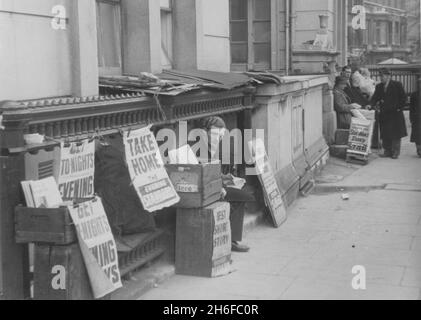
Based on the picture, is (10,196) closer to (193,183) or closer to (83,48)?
(193,183)

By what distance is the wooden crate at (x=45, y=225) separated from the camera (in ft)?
17.2

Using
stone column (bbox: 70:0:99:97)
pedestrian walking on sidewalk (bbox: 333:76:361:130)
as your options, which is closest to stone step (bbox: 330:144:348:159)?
pedestrian walking on sidewalk (bbox: 333:76:361:130)

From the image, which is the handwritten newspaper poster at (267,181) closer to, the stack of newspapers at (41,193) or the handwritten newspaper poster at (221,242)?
the handwritten newspaper poster at (221,242)

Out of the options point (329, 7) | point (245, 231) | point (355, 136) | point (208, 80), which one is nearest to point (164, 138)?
point (208, 80)

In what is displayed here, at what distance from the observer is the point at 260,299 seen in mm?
6492

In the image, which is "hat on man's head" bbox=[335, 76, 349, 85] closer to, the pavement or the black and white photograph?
the pavement

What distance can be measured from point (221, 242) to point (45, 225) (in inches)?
97.3

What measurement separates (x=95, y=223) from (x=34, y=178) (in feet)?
2.66

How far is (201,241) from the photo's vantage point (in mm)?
7156

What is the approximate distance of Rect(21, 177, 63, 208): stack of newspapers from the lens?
5.35 metres

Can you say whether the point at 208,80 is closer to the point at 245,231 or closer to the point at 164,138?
the point at 164,138

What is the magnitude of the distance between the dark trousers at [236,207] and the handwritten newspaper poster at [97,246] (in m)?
2.48

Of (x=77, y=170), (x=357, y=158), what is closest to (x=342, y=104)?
(x=357, y=158)

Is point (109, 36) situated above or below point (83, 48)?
above
